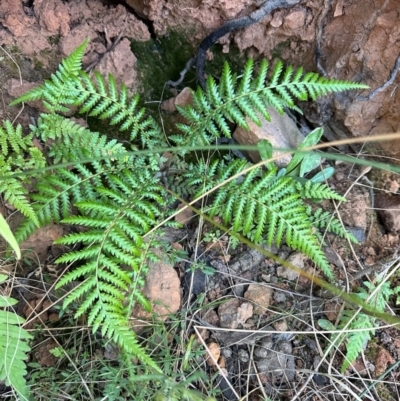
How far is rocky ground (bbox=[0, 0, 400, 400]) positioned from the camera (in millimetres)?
2223

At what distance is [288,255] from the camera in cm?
241

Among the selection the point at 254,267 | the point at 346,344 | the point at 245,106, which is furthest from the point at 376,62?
the point at 346,344

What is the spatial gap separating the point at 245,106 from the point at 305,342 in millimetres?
1299

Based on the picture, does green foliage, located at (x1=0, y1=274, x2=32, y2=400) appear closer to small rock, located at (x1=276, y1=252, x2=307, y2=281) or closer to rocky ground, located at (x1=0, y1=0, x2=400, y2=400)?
rocky ground, located at (x1=0, y1=0, x2=400, y2=400)

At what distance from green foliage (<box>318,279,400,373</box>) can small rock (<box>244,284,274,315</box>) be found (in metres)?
0.29

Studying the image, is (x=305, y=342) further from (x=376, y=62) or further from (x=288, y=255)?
(x=376, y=62)

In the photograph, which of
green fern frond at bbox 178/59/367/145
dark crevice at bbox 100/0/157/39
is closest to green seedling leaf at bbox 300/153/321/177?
green fern frond at bbox 178/59/367/145

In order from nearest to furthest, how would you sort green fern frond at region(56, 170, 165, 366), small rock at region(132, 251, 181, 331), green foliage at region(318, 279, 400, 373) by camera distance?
green fern frond at region(56, 170, 165, 366) < green foliage at region(318, 279, 400, 373) < small rock at region(132, 251, 181, 331)

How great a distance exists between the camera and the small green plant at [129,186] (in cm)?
204

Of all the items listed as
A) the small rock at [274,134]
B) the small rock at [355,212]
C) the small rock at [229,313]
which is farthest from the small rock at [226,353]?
the small rock at [274,134]

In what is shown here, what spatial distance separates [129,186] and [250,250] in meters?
0.77

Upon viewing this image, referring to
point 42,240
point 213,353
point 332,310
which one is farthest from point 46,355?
point 332,310

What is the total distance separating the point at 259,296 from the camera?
92.1 inches

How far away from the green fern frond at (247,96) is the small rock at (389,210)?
77 cm
